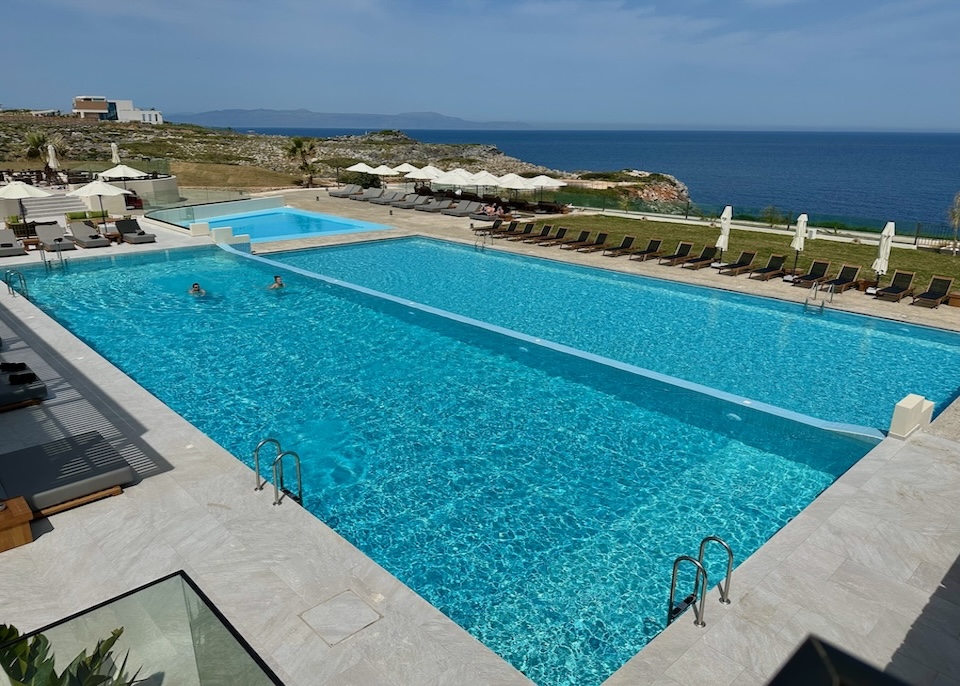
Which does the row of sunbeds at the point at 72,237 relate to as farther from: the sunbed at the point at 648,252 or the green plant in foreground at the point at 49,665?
the green plant in foreground at the point at 49,665

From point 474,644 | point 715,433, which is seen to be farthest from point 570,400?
point 474,644

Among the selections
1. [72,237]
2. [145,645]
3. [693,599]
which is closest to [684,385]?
[693,599]

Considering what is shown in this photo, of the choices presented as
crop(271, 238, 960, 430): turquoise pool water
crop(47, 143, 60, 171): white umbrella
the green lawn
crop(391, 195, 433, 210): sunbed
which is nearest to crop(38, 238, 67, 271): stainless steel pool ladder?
crop(271, 238, 960, 430): turquoise pool water

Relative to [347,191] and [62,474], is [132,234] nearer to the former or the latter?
[347,191]

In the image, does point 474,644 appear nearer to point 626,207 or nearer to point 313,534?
point 313,534

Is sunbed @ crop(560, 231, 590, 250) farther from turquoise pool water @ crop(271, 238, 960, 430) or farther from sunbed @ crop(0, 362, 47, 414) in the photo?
sunbed @ crop(0, 362, 47, 414)

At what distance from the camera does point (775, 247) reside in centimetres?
2045

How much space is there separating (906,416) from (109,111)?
162683 millimetres

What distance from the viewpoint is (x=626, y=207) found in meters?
28.1

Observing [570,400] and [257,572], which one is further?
[570,400]

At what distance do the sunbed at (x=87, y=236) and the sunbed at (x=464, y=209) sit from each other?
1254 cm

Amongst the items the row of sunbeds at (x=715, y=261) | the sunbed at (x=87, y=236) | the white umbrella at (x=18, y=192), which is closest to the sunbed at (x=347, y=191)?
the row of sunbeds at (x=715, y=261)

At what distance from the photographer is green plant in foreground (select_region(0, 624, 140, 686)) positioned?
304cm

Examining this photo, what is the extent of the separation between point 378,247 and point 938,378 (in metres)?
15.1
